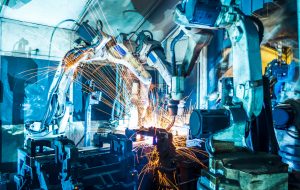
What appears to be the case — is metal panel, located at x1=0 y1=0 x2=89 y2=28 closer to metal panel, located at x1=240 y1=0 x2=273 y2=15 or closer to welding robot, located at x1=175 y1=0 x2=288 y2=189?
metal panel, located at x1=240 y1=0 x2=273 y2=15

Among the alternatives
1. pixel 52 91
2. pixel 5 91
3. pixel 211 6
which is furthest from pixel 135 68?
pixel 5 91

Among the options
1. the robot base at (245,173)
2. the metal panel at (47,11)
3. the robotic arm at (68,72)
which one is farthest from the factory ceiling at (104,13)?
the robot base at (245,173)

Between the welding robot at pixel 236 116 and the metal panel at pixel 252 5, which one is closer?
the welding robot at pixel 236 116

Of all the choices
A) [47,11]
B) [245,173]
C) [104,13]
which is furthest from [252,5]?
[47,11]

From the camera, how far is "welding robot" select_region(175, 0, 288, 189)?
161 centimetres

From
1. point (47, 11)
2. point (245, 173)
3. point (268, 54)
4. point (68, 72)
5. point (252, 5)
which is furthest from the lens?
point (268, 54)

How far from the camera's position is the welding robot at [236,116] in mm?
1611

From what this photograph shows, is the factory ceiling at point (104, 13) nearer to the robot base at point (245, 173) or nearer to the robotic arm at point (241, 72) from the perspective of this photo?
the robotic arm at point (241, 72)

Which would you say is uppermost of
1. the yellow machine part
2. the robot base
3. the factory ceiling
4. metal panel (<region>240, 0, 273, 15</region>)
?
the factory ceiling

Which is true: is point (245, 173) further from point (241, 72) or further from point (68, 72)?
point (68, 72)

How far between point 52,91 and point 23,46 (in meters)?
2.02

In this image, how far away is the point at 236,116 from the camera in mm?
1864

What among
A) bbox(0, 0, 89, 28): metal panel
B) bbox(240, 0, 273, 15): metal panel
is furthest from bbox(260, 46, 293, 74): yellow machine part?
bbox(0, 0, 89, 28): metal panel

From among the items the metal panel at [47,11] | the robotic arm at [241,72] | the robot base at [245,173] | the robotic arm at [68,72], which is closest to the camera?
the robot base at [245,173]
